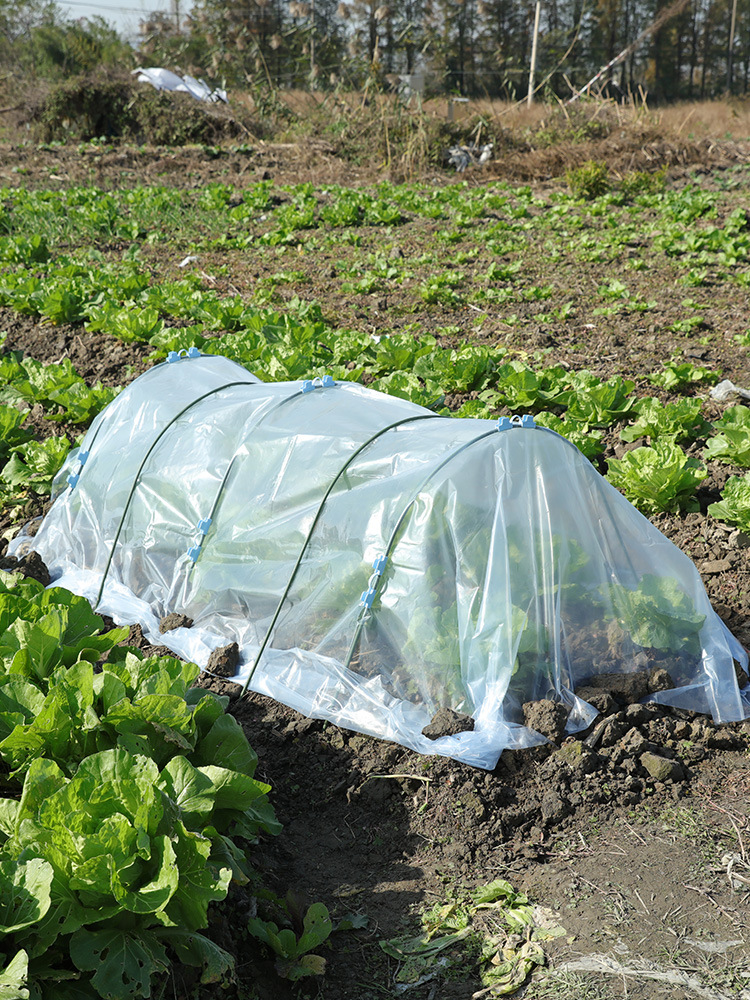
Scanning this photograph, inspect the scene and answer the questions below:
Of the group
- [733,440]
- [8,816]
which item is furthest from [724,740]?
[8,816]

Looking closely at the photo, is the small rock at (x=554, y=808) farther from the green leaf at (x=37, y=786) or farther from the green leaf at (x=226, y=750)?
the green leaf at (x=37, y=786)

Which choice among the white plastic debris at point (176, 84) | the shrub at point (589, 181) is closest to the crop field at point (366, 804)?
the shrub at point (589, 181)

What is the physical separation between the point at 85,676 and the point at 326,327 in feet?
16.6

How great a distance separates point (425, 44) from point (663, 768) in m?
22.8

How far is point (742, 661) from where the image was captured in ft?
11.4

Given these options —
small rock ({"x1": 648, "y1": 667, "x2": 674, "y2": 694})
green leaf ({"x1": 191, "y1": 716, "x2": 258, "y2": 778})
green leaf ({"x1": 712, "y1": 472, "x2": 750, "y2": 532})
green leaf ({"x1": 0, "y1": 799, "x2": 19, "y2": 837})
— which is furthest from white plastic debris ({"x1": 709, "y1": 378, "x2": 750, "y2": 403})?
green leaf ({"x1": 0, "y1": 799, "x2": 19, "y2": 837})

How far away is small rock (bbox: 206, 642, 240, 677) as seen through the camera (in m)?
3.70

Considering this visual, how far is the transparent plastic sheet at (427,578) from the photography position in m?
3.23

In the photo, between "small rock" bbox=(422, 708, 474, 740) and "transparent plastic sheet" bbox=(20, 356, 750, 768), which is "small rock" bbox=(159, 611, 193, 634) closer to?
"transparent plastic sheet" bbox=(20, 356, 750, 768)

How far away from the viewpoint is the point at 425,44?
21766 mm

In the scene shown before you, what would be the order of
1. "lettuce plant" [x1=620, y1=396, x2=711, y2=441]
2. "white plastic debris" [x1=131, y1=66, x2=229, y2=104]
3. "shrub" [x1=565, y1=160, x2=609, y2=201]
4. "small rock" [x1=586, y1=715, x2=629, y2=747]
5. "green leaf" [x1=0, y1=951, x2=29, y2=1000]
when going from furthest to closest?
"white plastic debris" [x1=131, y1=66, x2=229, y2=104] < "shrub" [x1=565, y1=160, x2=609, y2=201] < "lettuce plant" [x1=620, y1=396, x2=711, y2=441] < "small rock" [x1=586, y1=715, x2=629, y2=747] < "green leaf" [x1=0, y1=951, x2=29, y2=1000]

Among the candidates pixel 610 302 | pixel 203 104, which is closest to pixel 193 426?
pixel 610 302

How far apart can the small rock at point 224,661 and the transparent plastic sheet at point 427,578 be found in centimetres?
6

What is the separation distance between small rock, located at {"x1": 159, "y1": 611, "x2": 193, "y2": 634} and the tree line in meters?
16.1
